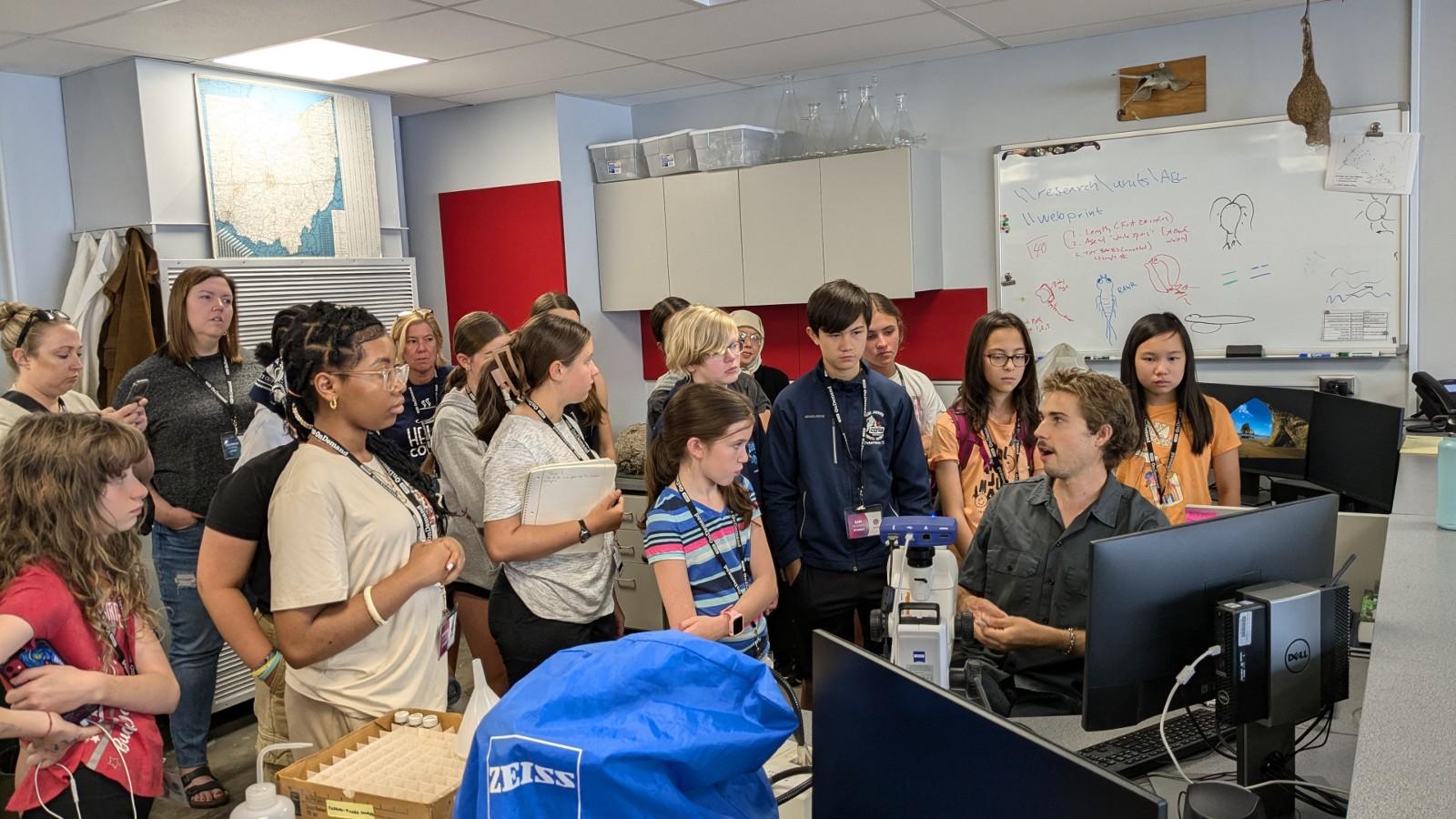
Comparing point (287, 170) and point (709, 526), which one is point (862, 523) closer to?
point (709, 526)

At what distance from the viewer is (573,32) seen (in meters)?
3.98

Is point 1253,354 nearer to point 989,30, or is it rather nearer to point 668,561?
point 989,30

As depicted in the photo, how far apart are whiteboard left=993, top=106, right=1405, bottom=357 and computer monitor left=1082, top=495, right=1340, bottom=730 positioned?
2942mm

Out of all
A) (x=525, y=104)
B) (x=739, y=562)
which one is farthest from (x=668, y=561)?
(x=525, y=104)

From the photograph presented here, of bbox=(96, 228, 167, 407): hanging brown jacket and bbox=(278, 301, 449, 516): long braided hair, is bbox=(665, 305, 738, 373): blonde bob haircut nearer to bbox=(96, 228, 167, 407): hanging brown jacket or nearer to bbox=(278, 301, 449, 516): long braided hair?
bbox=(278, 301, 449, 516): long braided hair

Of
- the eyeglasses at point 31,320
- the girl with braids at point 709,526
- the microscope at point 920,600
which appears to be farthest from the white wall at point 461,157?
the microscope at point 920,600

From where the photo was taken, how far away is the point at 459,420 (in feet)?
10.1

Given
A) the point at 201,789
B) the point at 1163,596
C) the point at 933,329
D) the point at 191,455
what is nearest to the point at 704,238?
the point at 933,329

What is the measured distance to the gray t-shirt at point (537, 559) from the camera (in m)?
2.49

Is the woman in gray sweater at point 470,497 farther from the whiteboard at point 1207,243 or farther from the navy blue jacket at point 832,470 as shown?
the whiteboard at point 1207,243

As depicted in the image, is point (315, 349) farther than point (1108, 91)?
No

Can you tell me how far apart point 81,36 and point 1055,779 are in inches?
166

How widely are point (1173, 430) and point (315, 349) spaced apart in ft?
7.77

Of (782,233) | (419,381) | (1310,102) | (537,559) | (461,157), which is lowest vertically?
(537,559)
